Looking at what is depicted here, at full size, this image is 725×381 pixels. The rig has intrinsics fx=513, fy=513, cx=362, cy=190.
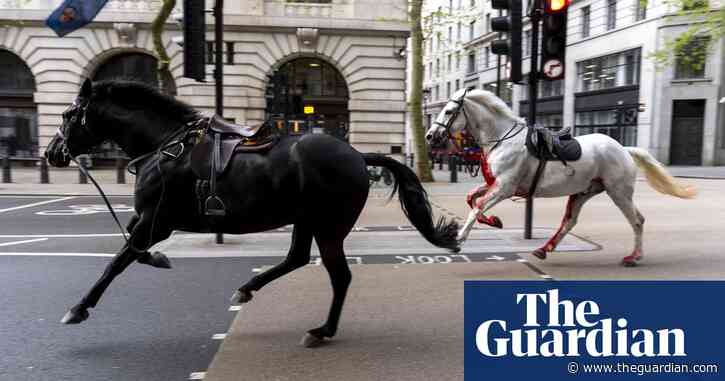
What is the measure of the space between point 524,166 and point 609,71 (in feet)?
104

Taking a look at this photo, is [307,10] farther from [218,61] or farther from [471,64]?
[471,64]

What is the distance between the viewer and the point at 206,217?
411 cm

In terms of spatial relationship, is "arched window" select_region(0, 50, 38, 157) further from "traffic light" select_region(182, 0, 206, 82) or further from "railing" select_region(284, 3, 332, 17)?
"traffic light" select_region(182, 0, 206, 82)

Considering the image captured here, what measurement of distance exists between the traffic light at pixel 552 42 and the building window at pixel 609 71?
90.8ft

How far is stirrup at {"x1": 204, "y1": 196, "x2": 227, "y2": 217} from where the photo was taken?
401 cm

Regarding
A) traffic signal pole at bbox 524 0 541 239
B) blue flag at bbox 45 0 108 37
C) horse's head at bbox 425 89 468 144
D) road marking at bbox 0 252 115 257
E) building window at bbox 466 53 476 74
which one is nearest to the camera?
horse's head at bbox 425 89 468 144

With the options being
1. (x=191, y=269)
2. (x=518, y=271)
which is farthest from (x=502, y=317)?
(x=191, y=269)

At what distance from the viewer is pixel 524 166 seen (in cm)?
641

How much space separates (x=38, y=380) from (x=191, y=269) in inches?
122

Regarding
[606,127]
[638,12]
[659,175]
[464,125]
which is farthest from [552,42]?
[638,12]

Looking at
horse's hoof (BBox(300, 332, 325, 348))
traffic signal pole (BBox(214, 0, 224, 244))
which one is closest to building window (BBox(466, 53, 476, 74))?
traffic signal pole (BBox(214, 0, 224, 244))

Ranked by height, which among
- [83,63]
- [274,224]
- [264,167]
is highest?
[83,63]

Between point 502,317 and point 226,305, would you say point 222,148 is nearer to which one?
point 226,305

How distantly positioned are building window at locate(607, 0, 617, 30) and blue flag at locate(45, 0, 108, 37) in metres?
29.8
